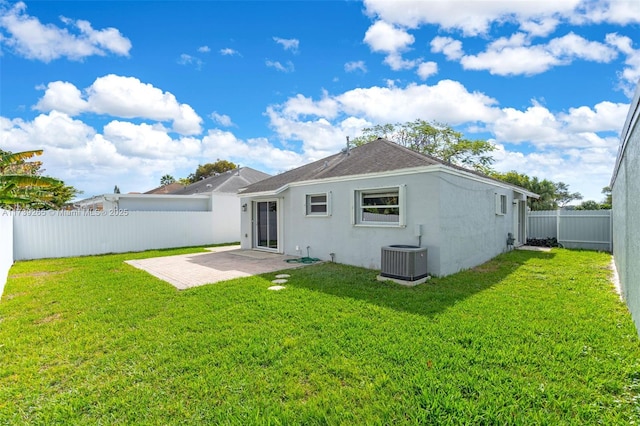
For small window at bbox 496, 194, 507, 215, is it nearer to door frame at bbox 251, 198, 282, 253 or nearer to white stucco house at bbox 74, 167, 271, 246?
door frame at bbox 251, 198, 282, 253

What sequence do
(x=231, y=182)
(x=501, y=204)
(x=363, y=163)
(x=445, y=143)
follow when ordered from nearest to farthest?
(x=363, y=163) → (x=501, y=204) → (x=231, y=182) → (x=445, y=143)

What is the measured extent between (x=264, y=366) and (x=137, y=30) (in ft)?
39.0

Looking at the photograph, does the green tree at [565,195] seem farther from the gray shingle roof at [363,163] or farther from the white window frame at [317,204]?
the white window frame at [317,204]

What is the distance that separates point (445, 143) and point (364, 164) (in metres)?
23.7

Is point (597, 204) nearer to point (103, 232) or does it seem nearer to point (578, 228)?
point (578, 228)

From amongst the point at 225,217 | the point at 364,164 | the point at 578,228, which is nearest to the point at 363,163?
the point at 364,164

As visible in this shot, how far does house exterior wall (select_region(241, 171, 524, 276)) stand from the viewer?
8578mm

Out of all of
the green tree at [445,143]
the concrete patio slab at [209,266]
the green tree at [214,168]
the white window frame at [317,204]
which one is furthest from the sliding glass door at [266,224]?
the green tree at [214,168]

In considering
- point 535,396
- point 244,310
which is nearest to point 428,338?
point 535,396

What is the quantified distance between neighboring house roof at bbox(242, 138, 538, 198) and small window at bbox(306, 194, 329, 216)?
74cm

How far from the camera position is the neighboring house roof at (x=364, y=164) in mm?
9531

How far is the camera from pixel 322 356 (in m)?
4.12

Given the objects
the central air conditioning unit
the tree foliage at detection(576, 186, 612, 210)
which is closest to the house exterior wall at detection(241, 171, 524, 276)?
the central air conditioning unit

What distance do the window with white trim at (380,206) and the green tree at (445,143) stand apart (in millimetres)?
22139
